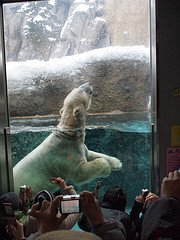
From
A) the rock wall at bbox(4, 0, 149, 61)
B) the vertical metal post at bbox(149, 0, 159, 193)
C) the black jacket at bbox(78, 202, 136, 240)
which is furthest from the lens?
the rock wall at bbox(4, 0, 149, 61)

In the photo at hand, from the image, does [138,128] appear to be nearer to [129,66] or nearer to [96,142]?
[96,142]

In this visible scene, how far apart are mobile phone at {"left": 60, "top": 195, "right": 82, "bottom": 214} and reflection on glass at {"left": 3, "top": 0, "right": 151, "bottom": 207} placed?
1048mm

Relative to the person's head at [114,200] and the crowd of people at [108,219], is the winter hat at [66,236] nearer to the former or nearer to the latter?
the crowd of people at [108,219]

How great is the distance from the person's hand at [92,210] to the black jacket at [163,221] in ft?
0.84

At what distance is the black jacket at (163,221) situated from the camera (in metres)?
1.00

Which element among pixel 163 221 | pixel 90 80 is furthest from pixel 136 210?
pixel 90 80

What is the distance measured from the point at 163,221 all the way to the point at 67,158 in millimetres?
1668

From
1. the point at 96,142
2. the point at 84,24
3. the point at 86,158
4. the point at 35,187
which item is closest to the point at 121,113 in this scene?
the point at 96,142

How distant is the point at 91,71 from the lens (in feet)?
8.16

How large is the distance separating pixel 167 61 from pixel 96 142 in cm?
100

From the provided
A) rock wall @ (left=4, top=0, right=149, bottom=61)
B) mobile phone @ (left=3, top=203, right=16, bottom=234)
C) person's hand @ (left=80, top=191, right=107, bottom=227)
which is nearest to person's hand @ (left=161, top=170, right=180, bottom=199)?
person's hand @ (left=80, top=191, right=107, bottom=227)

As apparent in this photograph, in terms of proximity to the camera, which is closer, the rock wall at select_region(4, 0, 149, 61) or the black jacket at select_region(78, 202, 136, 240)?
the black jacket at select_region(78, 202, 136, 240)

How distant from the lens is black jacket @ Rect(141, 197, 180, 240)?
3.27 ft

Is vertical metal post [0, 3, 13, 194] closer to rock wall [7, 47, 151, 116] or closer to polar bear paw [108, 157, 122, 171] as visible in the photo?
rock wall [7, 47, 151, 116]
